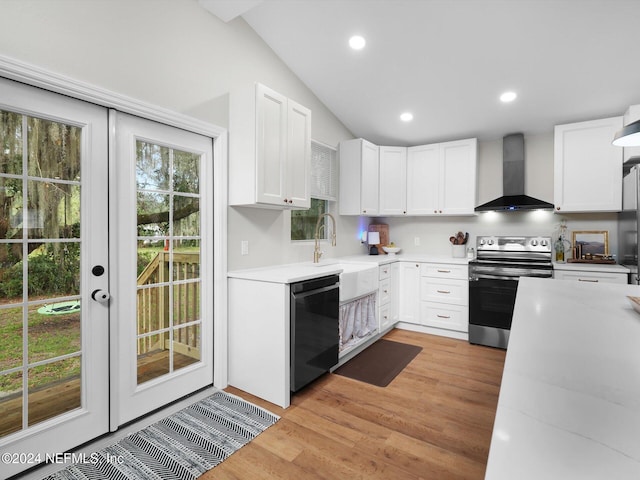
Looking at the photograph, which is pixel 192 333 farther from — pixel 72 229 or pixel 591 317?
pixel 591 317

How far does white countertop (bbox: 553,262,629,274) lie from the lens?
10.7 ft

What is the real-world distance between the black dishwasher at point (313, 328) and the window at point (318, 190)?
1.05m

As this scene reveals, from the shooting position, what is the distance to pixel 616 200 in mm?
3459

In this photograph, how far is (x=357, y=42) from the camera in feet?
10.1

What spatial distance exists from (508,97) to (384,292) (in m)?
2.45

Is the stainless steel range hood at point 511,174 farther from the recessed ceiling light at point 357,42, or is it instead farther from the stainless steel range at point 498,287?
the recessed ceiling light at point 357,42

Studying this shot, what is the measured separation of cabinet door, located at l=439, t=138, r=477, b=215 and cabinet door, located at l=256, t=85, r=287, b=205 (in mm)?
2399

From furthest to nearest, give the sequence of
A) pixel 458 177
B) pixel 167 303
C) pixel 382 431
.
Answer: pixel 458 177, pixel 167 303, pixel 382 431

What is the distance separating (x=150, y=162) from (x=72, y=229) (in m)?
0.67

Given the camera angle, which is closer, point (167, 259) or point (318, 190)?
point (167, 259)

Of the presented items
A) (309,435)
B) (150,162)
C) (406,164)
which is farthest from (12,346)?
(406,164)

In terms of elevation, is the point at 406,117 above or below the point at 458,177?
above

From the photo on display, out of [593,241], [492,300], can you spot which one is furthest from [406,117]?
[593,241]

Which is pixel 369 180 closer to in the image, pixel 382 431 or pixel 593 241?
pixel 593 241
